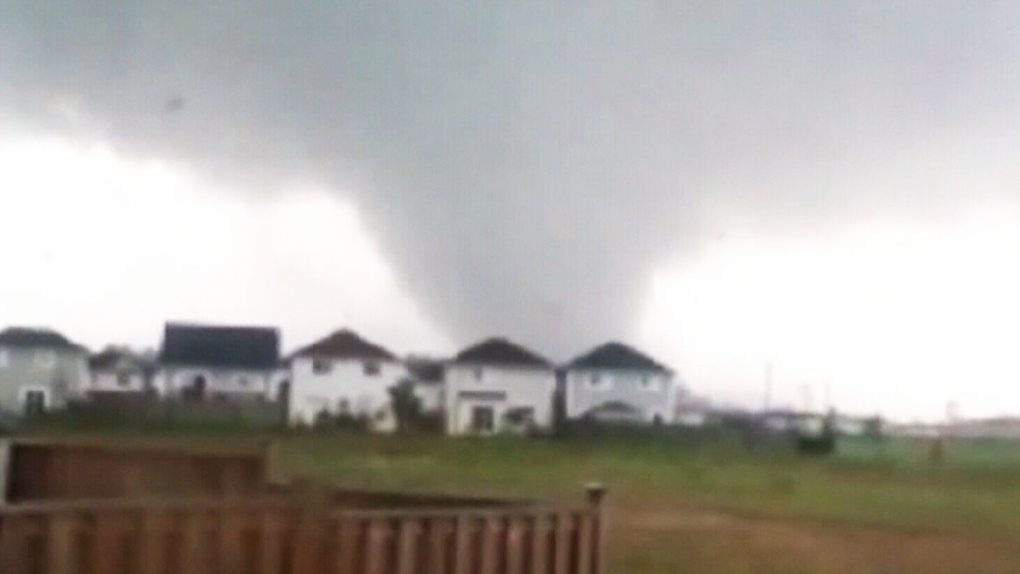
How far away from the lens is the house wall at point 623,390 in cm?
4694

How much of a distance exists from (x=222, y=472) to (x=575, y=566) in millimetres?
3412

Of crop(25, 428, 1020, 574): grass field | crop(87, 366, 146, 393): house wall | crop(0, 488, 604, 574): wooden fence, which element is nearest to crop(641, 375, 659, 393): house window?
crop(25, 428, 1020, 574): grass field

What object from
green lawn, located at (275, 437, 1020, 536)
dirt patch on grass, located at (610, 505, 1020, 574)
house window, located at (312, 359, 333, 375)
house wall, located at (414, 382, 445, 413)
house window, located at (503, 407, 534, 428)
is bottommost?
dirt patch on grass, located at (610, 505, 1020, 574)

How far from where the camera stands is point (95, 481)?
14.2 m

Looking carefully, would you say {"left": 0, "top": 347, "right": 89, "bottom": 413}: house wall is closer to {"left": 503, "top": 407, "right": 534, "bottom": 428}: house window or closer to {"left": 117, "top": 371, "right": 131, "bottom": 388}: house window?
{"left": 117, "top": 371, "right": 131, "bottom": 388}: house window

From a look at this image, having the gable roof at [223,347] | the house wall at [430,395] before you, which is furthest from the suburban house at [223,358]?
the house wall at [430,395]

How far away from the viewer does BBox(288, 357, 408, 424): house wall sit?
119 ft

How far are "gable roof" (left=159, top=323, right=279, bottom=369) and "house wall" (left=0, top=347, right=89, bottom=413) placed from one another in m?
Answer: 4.35

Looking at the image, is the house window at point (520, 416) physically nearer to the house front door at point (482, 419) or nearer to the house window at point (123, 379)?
the house front door at point (482, 419)

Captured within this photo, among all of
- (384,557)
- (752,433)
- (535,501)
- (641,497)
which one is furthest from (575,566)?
(752,433)

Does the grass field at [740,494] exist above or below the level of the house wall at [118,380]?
below

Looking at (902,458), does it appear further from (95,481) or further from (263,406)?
(95,481)

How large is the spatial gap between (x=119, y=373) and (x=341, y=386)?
623 cm

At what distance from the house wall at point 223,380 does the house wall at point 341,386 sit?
30.9 inches
